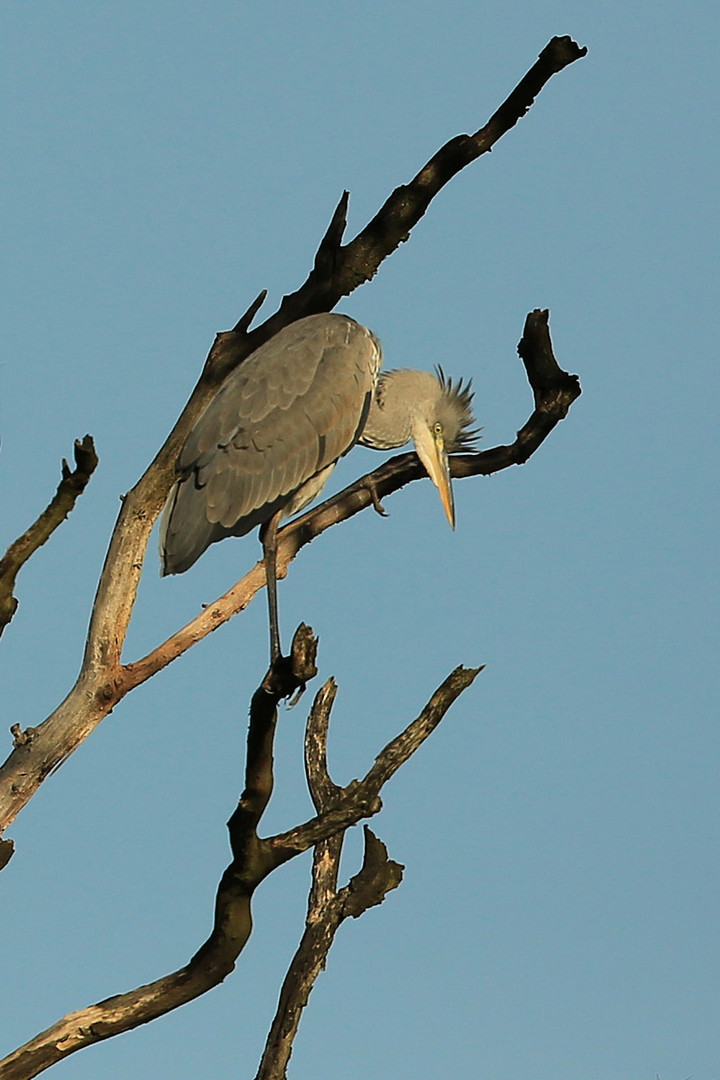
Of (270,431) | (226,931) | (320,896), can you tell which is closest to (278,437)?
(270,431)

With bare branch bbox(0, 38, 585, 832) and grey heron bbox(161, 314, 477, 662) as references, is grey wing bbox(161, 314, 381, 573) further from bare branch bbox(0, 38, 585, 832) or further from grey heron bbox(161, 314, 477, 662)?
bare branch bbox(0, 38, 585, 832)

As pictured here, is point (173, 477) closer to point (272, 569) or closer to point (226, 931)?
point (272, 569)

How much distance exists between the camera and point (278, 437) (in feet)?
23.7

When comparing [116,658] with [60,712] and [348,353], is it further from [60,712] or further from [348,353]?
[348,353]

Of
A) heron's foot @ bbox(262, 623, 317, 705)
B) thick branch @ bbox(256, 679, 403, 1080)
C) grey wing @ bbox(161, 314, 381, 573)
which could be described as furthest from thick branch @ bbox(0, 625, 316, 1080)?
grey wing @ bbox(161, 314, 381, 573)

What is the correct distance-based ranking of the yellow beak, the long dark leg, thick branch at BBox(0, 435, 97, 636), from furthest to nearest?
the yellow beak
the long dark leg
thick branch at BBox(0, 435, 97, 636)

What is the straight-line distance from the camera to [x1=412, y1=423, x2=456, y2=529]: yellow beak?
7.66 metres

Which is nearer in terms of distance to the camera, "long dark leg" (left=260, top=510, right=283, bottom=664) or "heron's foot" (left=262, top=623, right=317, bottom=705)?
"heron's foot" (left=262, top=623, right=317, bottom=705)

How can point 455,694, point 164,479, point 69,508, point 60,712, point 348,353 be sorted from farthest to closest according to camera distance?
1. point 348,353
2. point 164,479
3. point 60,712
4. point 69,508
5. point 455,694

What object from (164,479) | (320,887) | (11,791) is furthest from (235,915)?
(164,479)

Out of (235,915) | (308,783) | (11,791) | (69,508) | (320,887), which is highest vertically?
(69,508)

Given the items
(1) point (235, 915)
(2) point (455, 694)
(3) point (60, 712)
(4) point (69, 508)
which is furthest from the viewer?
(3) point (60, 712)

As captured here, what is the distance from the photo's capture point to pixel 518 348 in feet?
21.8

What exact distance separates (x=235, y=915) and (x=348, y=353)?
3493 millimetres
